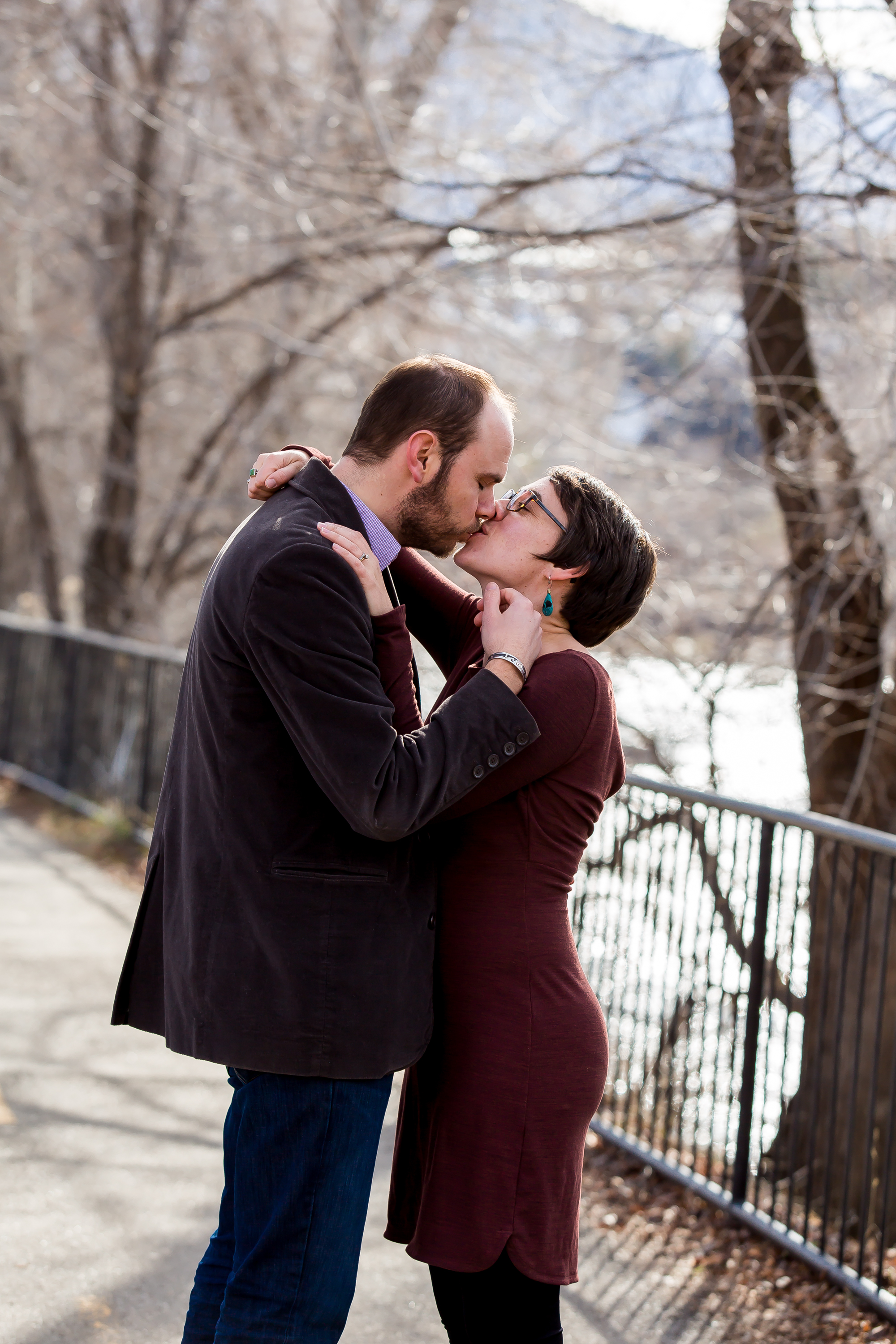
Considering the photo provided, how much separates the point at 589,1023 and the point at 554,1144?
0.75 ft

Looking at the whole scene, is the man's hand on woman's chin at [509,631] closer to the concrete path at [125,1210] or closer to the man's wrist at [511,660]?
the man's wrist at [511,660]

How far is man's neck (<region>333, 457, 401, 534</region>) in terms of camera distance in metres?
2.47

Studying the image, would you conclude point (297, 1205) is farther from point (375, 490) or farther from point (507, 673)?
point (375, 490)

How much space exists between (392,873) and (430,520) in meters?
0.68

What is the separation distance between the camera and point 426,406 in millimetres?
2420

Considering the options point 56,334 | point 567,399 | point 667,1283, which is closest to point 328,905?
point 667,1283

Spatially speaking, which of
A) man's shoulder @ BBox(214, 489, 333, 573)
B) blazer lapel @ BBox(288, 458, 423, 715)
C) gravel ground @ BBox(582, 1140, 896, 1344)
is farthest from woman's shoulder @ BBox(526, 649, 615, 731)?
gravel ground @ BBox(582, 1140, 896, 1344)

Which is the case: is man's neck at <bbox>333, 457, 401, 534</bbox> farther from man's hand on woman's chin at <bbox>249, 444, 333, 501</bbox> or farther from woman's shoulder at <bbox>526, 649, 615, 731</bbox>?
woman's shoulder at <bbox>526, 649, 615, 731</bbox>

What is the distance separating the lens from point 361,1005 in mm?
2275

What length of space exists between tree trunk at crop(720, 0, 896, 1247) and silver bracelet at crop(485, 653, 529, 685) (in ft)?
11.5

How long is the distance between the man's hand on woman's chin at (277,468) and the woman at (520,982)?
36 cm

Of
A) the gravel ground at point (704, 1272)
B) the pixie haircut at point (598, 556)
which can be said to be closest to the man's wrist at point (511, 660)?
the pixie haircut at point (598, 556)

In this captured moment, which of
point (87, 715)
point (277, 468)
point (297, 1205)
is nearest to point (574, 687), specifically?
point (277, 468)

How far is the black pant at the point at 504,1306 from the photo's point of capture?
2.38m
